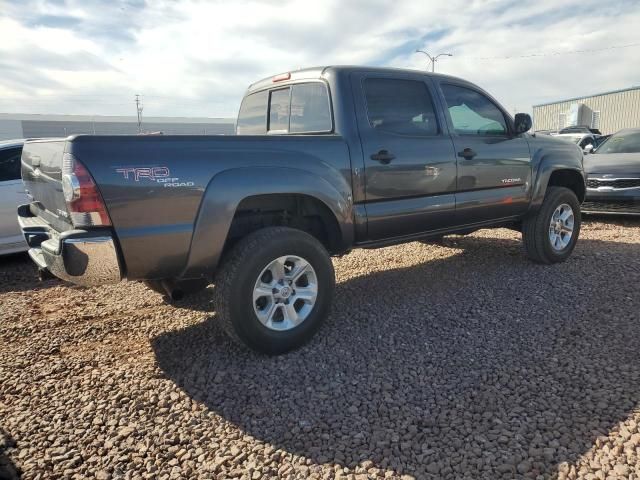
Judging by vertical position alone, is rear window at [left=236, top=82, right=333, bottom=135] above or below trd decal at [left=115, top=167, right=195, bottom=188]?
above

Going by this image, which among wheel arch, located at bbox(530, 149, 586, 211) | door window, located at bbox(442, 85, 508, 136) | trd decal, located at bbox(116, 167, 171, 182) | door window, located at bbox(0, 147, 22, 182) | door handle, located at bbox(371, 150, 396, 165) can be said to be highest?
door window, located at bbox(442, 85, 508, 136)

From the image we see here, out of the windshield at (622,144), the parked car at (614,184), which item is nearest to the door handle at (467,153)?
the parked car at (614,184)

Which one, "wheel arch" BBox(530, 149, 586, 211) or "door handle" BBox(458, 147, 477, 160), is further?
"wheel arch" BBox(530, 149, 586, 211)

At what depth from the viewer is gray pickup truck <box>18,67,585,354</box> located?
8.94ft

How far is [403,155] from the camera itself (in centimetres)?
387

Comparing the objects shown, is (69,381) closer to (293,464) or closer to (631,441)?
(293,464)

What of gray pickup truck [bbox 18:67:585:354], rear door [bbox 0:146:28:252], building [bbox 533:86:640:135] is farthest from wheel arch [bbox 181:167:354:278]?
building [bbox 533:86:640:135]

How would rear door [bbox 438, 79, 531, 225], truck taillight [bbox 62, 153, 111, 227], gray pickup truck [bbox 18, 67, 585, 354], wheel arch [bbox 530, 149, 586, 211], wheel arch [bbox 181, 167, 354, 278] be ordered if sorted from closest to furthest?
truck taillight [bbox 62, 153, 111, 227] < gray pickup truck [bbox 18, 67, 585, 354] < wheel arch [bbox 181, 167, 354, 278] < rear door [bbox 438, 79, 531, 225] < wheel arch [bbox 530, 149, 586, 211]

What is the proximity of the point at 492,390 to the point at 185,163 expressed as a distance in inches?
88.2

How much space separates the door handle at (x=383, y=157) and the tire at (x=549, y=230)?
2.31 metres

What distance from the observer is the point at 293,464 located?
7.41ft

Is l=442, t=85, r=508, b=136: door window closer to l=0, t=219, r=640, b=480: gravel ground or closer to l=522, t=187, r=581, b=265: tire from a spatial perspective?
l=522, t=187, r=581, b=265: tire

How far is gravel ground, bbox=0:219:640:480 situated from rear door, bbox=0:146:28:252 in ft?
4.42

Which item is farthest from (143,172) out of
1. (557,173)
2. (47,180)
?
(557,173)
